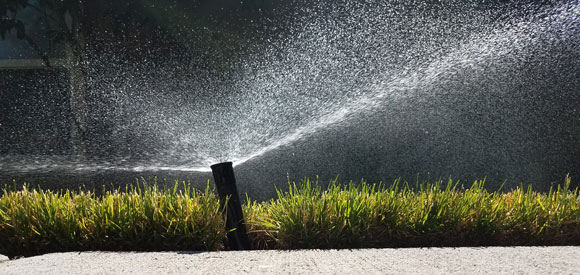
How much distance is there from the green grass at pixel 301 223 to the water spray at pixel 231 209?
0.16 ft

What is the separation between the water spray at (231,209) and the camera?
2969mm

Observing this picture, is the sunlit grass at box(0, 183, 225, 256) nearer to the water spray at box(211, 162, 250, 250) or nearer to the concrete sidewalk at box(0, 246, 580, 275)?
the water spray at box(211, 162, 250, 250)

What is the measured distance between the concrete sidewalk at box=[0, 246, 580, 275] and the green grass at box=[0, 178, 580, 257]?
0.67 feet

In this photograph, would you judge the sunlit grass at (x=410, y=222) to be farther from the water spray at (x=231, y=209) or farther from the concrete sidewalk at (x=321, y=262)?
the concrete sidewalk at (x=321, y=262)

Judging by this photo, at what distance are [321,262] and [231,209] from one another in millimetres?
705

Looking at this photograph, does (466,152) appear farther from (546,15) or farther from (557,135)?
(546,15)

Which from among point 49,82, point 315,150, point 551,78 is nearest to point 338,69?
point 315,150

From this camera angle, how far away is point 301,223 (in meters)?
2.87

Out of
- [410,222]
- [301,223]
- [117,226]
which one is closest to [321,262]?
[301,223]

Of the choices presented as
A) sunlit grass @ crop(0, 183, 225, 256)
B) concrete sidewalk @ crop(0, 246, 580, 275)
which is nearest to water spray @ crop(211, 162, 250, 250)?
sunlit grass @ crop(0, 183, 225, 256)

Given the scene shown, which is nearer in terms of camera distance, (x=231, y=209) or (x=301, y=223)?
(x=301, y=223)

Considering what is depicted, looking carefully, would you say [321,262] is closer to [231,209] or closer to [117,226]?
[231,209]

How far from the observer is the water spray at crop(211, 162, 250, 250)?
297 cm

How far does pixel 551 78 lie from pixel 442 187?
4.45 feet
